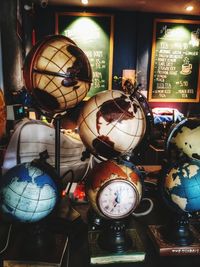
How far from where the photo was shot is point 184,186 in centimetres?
116

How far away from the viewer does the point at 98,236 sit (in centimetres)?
130

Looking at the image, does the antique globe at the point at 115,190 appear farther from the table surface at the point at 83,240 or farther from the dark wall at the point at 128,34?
the dark wall at the point at 128,34

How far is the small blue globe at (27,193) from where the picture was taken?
3.45 feet

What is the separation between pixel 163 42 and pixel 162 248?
4.87 m

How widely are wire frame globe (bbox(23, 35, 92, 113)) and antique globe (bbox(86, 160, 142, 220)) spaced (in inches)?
16.2

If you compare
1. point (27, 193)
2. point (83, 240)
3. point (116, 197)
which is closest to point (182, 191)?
point (116, 197)

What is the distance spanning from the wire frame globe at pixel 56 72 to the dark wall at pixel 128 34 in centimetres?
425

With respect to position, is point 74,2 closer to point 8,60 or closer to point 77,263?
point 8,60

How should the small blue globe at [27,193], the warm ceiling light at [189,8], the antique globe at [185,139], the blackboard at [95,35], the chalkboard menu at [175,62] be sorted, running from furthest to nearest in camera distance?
the chalkboard menu at [175,62] < the blackboard at [95,35] < the warm ceiling light at [189,8] < the antique globe at [185,139] < the small blue globe at [27,193]

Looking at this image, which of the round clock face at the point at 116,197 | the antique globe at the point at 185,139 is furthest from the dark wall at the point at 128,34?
the round clock face at the point at 116,197

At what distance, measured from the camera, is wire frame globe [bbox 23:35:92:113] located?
1.19 metres

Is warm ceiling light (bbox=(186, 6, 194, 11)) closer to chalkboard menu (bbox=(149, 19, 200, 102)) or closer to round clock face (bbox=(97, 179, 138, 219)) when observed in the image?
chalkboard menu (bbox=(149, 19, 200, 102))

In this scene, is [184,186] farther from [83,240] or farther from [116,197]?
[83,240]

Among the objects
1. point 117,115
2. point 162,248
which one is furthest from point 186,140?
point 162,248
